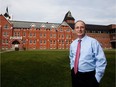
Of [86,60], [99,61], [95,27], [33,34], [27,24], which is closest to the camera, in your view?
[99,61]

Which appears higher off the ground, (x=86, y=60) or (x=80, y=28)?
(x=80, y=28)

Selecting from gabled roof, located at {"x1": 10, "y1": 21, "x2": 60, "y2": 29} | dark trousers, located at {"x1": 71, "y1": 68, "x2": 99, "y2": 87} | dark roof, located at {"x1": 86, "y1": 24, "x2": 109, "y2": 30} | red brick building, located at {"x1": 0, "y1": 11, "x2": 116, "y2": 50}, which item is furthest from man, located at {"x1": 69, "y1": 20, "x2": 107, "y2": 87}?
dark roof, located at {"x1": 86, "y1": 24, "x2": 109, "y2": 30}

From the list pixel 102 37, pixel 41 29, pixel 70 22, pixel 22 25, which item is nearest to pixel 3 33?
pixel 22 25

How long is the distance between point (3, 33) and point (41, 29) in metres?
13.5

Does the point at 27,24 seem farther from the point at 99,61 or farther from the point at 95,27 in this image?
the point at 99,61

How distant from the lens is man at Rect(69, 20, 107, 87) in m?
5.17

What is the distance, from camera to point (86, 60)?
17.2 feet

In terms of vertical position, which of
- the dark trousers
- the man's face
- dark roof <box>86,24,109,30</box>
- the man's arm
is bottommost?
the dark trousers

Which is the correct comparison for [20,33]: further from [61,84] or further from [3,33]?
[61,84]

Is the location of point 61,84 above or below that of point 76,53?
below

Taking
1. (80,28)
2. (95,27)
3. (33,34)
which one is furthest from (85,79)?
(95,27)

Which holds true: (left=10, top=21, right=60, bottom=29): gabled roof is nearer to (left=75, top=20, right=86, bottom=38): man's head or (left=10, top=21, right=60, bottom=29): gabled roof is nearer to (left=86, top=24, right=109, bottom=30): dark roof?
(left=86, top=24, right=109, bottom=30): dark roof

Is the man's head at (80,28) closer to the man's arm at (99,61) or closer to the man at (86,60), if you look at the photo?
the man at (86,60)

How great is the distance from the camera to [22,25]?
75000mm
